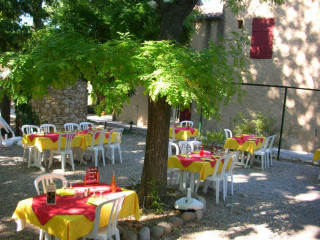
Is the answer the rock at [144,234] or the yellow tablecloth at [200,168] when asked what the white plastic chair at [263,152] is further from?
the rock at [144,234]

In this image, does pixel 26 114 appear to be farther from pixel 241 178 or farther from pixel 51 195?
pixel 51 195

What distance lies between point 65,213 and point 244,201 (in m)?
3.77

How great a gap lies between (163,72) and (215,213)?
2.86 m

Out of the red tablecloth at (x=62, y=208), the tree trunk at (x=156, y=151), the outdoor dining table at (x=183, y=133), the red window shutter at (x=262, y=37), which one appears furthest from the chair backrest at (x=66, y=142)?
the red window shutter at (x=262, y=37)

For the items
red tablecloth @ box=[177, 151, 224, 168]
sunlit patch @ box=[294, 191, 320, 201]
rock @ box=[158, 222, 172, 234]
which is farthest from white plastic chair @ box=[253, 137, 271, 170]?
rock @ box=[158, 222, 172, 234]

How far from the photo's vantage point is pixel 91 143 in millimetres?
8109

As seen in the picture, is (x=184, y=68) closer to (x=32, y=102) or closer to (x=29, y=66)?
(x=29, y=66)

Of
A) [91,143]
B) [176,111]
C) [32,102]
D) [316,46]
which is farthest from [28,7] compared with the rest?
[316,46]

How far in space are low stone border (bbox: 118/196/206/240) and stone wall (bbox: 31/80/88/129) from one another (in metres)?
7.98

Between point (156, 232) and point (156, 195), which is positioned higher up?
point (156, 195)

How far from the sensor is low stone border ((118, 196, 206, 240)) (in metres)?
3.92

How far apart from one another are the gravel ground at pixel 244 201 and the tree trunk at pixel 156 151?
41cm

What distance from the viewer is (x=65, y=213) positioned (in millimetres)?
3188

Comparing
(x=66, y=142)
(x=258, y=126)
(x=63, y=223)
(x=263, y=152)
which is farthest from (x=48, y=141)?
(x=258, y=126)
